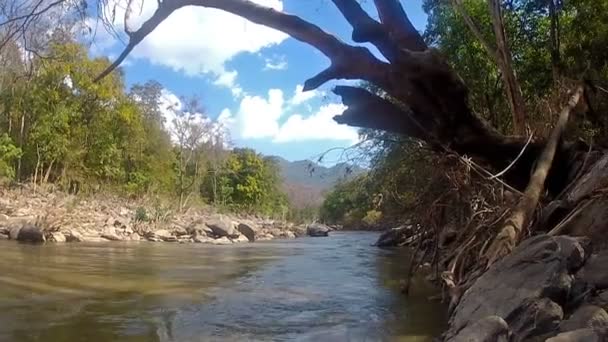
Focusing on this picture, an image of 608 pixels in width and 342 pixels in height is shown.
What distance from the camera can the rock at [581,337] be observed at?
9.75ft

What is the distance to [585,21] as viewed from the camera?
35.3 feet

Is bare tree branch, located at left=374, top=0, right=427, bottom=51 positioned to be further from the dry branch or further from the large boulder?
the large boulder

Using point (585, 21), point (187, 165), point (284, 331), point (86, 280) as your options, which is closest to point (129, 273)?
point (86, 280)

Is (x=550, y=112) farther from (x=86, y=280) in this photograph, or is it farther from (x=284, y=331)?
(x=86, y=280)

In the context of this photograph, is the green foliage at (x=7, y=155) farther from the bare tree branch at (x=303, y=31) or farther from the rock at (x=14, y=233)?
the bare tree branch at (x=303, y=31)

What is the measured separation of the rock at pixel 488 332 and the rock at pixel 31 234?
16582mm

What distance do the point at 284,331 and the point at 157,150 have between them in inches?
1414

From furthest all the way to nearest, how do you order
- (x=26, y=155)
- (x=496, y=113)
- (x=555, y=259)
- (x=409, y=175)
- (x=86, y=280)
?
(x=26, y=155), (x=496, y=113), (x=409, y=175), (x=86, y=280), (x=555, y=259)

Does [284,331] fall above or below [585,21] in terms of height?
below

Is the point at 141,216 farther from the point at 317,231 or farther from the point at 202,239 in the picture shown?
the point at 317,231

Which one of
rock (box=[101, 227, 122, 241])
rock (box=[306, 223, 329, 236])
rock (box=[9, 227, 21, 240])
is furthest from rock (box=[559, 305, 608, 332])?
rock (box=[306, 223, 329, 236])

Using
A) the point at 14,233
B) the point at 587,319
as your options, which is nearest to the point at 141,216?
the point at 14,233

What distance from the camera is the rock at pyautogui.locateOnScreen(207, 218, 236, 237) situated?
26.6m

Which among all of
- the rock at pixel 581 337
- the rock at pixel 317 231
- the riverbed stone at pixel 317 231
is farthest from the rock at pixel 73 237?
the rock at pixel 317 231
